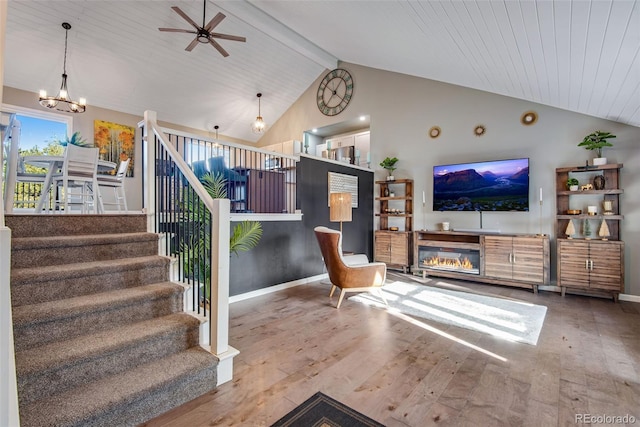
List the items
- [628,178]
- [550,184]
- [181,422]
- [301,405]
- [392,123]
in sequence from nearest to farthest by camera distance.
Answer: [181,422]
[301,405]
[628,178]
[550,184]
[392,123]

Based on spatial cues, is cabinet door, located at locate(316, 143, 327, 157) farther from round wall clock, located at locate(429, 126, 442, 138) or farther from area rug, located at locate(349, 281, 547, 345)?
area rug, located at locate(349, 281, 547, 345)

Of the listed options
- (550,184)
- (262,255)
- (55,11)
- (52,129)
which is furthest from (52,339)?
(550,184)

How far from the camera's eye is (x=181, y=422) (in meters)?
1.68

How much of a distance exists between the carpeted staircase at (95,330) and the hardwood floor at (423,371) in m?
0.23

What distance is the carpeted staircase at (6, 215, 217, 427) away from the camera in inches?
61.1

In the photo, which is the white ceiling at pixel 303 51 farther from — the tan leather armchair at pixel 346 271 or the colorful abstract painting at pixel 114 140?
the tan leather armchair at pixel 346 271

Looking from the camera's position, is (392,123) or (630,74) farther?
(392,123)

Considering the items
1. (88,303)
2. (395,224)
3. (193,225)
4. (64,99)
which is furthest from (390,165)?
(64,99)

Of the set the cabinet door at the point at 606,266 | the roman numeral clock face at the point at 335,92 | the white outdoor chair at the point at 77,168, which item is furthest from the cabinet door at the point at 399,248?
the white outdoor chair at the point at 77,168

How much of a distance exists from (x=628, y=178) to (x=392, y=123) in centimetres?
383

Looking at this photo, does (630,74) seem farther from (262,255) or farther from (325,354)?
(262,255)

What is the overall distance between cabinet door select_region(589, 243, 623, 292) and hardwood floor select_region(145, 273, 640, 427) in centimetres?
62

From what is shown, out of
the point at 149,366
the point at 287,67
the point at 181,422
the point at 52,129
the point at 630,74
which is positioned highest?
the point at 287,67

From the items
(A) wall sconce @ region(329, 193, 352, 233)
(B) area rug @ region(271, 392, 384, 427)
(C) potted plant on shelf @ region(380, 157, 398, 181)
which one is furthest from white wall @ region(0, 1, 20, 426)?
(C) potted plant on shelf @ region(380, 157, 398, 181)
